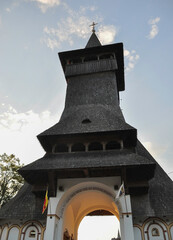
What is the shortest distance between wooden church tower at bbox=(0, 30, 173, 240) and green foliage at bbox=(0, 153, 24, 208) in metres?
10.9

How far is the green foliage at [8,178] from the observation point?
2289 centimetres

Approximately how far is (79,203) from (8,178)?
12449 millimetres

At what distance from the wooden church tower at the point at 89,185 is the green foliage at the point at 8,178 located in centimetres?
1086

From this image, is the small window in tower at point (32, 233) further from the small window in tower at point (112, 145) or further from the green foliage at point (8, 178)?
the green foliage at point (8, 178)

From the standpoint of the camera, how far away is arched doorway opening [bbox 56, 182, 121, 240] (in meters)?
11.3

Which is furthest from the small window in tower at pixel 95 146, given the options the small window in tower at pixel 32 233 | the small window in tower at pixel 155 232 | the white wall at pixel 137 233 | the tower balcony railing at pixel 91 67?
the tower balcony railing at pixel 91 67

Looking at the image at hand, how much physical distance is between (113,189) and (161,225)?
282 cm

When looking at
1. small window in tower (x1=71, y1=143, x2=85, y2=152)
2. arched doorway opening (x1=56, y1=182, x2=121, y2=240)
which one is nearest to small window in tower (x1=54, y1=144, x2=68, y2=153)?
small window in tower (x1=71, y1=143, x2=85, y2=152)

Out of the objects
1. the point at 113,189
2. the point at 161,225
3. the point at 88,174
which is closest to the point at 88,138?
the point at 88,174

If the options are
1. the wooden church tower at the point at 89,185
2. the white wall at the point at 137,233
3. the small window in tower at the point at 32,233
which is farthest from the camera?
the small window in tower at the point at 32,233

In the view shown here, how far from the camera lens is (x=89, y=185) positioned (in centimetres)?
1167

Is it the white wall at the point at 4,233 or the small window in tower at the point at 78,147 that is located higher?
the small window in tower at the point at 78,147

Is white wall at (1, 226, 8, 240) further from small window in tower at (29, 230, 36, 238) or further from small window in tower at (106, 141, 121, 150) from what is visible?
small window in tower at (106, 141, 121, 150)

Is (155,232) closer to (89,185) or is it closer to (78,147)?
(89,185)
